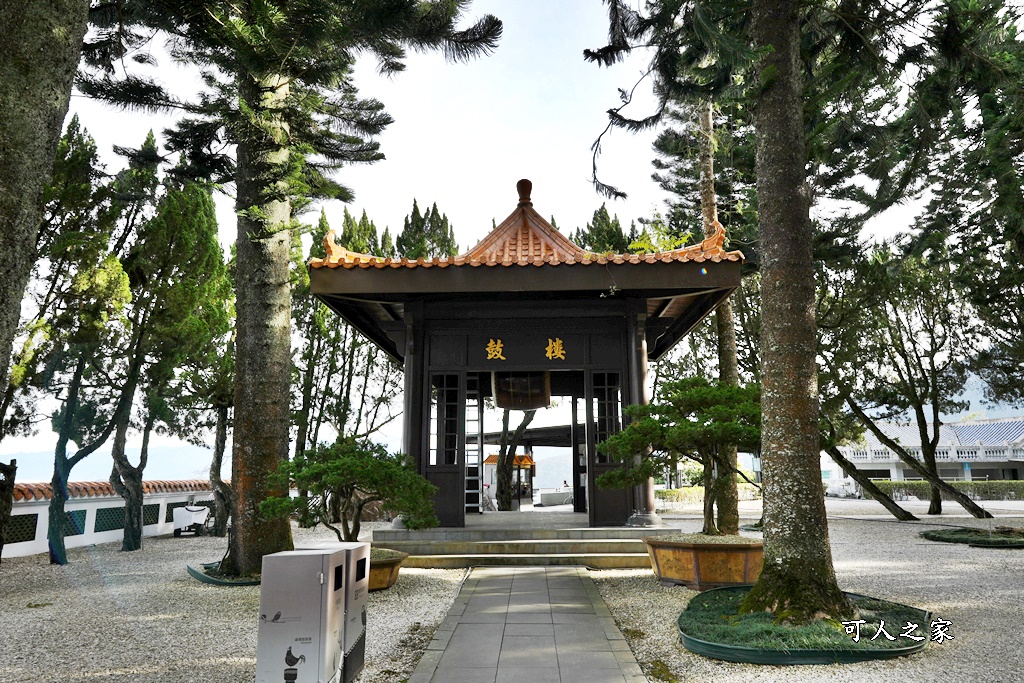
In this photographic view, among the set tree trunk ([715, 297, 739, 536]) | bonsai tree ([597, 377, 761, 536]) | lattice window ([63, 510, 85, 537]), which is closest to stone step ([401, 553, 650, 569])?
tree trunk ([715, 297, 739, 536])

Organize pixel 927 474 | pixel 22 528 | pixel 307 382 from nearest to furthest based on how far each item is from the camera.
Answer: pixel 22 528 → pixel 927 474 → pixel 307 382

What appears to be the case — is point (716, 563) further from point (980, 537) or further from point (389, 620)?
point (980, 537)

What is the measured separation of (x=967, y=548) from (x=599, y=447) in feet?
25.0

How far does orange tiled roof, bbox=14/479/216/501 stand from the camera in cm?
1070

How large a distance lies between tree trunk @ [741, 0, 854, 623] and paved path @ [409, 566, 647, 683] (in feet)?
3.92

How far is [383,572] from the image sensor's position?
6.54m

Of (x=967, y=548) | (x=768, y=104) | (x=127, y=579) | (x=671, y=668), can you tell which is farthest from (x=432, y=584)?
(x=967, y=548)

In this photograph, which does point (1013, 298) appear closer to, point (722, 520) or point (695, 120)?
point (695, 120)

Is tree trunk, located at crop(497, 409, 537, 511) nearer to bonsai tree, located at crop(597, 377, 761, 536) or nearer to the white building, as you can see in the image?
bonsai tree, located at crop(597, 377, 761, 536)

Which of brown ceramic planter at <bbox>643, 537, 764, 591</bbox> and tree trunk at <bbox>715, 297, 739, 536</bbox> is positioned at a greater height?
tree trunk at <bbox>715, 297, 739, 536</bbox>

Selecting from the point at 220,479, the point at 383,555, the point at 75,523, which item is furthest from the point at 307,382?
the point at 383,555

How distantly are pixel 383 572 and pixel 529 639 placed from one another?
2421 millimetres

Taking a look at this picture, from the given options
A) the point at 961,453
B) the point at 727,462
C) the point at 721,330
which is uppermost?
the point at 721,330

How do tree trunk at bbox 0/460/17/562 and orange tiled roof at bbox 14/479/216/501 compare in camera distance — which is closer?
tree trunk at bbox 0/460/17/562
